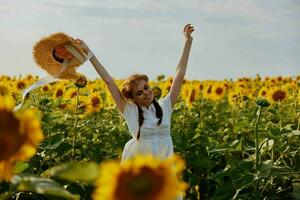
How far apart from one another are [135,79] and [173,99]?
0.97ft

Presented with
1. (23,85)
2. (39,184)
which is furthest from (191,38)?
(23,85)

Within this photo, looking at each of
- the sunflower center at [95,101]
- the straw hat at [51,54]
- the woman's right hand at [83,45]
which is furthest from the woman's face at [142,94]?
the sunflower center at [95,101]

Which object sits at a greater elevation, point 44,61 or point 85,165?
point 44,61

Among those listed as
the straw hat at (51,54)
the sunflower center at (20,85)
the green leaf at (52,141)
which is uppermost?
the straw hat at (51,54)

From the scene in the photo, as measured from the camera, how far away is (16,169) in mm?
1530

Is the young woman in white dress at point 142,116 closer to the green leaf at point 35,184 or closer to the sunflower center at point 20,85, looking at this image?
the green leaf at point 35,184

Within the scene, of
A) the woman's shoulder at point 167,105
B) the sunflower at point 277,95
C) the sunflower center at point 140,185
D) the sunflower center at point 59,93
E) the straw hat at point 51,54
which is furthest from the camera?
the sunflower center at point 59,93

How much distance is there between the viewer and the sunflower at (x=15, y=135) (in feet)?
2.98

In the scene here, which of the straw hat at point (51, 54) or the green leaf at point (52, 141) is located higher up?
the straw hat at point (51, 54)

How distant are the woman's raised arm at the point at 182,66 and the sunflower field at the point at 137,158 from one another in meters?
0.39

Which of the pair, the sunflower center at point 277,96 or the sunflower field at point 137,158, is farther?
the sunflower center at point 277,96

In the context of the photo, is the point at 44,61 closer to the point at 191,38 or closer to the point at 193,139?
the point at 191,38

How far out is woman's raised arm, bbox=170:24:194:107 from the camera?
3.61 meters

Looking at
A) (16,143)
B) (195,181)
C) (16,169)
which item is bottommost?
(195,181)
